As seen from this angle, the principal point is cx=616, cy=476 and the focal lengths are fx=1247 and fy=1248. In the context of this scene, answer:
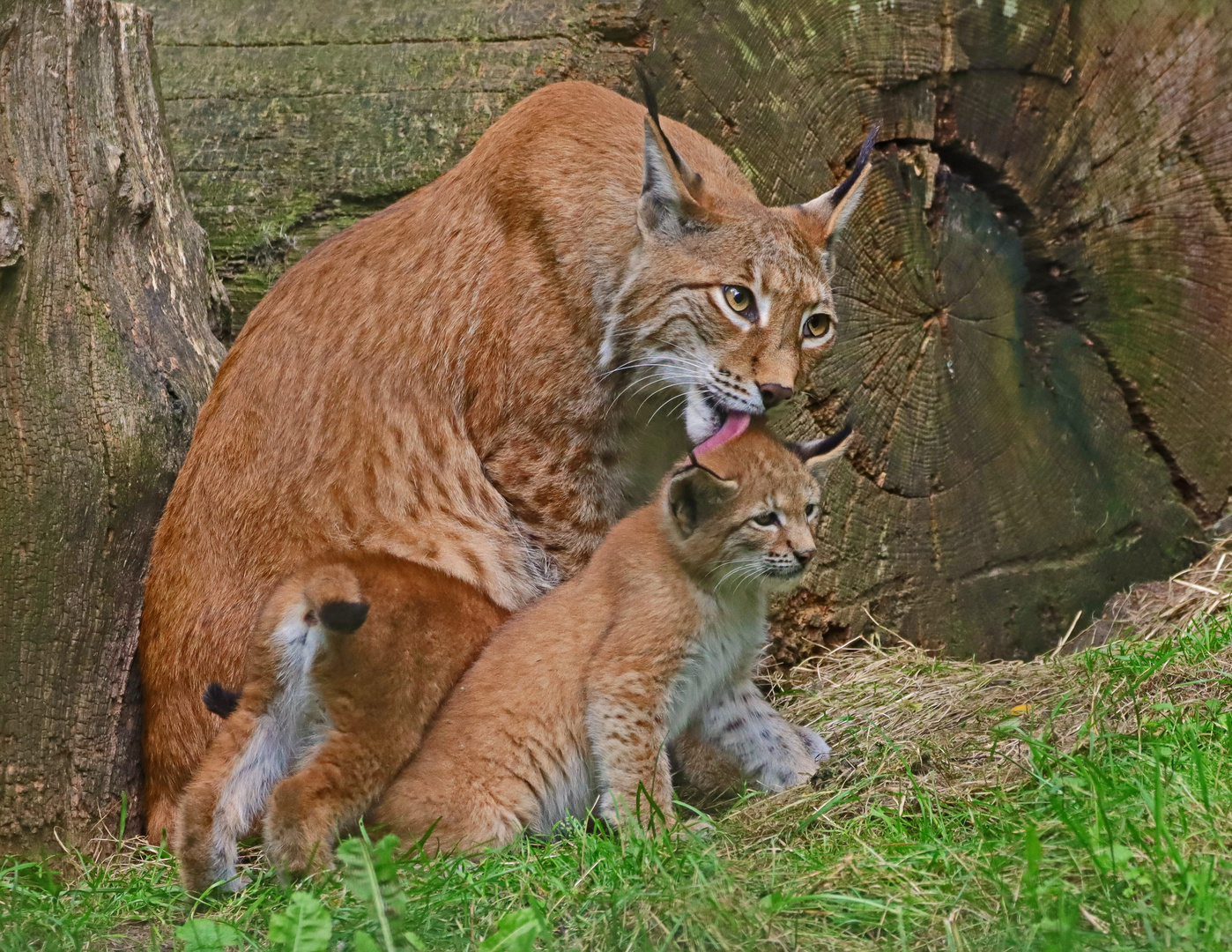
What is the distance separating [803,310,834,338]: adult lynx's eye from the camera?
4.19m

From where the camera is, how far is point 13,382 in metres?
4.07

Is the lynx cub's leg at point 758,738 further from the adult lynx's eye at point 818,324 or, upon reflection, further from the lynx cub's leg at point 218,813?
the lynx cub's leg at point 218,813

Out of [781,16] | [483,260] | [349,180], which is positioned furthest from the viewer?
[349,180]

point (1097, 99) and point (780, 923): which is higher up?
point (1097, 99)

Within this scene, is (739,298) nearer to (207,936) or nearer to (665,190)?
(665,190)

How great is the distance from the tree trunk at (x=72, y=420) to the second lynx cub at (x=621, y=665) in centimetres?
126

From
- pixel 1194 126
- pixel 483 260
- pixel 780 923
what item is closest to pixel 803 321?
pixel 483 260

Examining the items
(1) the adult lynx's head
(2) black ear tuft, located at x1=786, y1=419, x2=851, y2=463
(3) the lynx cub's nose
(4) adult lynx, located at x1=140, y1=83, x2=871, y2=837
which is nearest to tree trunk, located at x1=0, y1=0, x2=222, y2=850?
(4) adult lynx, located at x1=140, y1=83, x2=871, y2=837

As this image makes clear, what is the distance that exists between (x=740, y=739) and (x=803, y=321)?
1418mm

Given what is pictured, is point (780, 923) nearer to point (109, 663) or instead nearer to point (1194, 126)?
point (109, 663)

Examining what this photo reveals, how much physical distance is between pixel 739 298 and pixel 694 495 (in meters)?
0.75

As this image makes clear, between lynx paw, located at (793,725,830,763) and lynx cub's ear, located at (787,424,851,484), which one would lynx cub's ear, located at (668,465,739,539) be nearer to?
lynx cub's ear, located at (787,424,851,484)

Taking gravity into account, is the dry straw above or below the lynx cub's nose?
below

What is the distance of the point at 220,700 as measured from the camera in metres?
3.83
